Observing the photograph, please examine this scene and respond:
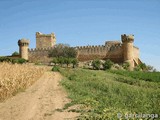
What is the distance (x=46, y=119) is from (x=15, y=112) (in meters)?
1.57

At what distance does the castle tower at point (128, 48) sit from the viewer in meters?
39.8

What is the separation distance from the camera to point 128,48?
40.1m

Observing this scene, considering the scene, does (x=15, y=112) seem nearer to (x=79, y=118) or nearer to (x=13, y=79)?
(x=79, y=118)

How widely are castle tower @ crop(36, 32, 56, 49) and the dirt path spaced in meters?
39.2

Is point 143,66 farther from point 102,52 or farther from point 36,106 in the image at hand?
point 36,106

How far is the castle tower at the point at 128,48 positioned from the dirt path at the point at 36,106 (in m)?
28.4

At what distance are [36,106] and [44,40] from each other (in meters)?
43.0

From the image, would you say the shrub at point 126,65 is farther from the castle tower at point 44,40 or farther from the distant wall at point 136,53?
the castle tower at point 44,40

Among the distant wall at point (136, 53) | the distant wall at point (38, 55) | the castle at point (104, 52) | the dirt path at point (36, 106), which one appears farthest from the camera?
the distant wall at point (38, 55)

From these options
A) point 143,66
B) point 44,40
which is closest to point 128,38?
point 143,66

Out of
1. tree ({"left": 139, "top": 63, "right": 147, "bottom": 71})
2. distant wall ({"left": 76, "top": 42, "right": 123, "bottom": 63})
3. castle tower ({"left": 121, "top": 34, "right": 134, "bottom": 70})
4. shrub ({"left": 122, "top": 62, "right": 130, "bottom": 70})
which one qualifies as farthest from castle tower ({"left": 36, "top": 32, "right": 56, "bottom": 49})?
tree ({"left": 139, "top": 63, "right": 147, "bottom": 71})

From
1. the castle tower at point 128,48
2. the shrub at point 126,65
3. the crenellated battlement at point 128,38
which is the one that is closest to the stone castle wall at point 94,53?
the castle tower at point 128,48

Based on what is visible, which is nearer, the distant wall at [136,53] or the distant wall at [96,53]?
the distant wall at [96,53]

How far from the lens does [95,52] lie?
140ft
